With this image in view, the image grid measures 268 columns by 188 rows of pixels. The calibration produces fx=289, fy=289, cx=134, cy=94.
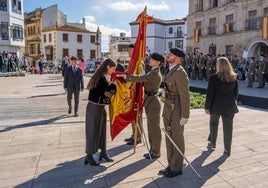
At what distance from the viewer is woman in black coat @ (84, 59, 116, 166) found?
4.73 m

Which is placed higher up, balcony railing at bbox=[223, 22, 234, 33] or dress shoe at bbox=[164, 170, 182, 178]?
balcony railing at bbox=[223, 22, 234, 33]

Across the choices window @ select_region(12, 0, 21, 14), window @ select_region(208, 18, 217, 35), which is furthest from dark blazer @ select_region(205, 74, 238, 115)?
window @ select_region(12, 0, 21, 14)

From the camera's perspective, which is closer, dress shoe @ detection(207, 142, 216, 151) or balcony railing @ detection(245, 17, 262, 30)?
dress shoe @ detection(207, 142, 216, 151)

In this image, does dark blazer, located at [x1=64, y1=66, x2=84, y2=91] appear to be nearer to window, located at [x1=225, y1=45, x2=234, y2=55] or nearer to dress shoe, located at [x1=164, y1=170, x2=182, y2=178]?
dress shoe, located at [x1=164, y1=170, x2=182, y2=178]

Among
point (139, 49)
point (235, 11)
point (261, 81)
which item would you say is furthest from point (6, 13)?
point (139, 49)

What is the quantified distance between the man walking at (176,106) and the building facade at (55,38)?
50797 mm

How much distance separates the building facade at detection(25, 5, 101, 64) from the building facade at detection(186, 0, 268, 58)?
2440 cm

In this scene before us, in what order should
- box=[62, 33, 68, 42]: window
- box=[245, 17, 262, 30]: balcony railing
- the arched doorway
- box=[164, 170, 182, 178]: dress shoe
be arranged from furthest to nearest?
box=[62, 33, 68, 42]: window, the arched doorway, box=[245, 17, 262, 30]: balcony railing, box=[164, 170, 182, 178]: dress shoe

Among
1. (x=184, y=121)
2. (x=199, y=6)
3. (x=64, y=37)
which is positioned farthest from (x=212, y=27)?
(x=64, y=37)

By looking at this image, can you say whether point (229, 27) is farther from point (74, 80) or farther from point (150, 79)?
point (150, 79)

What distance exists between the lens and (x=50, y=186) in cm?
413

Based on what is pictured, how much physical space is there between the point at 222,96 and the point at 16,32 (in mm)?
35242

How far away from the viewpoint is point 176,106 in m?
4.44

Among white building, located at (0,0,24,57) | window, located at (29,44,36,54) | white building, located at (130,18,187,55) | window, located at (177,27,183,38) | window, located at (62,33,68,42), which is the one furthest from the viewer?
window, located at (29,44,36,54)
